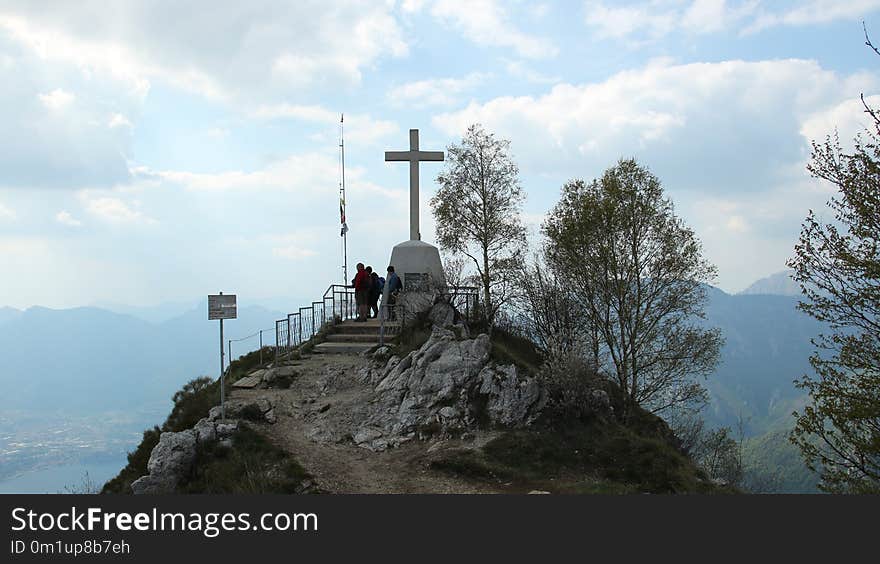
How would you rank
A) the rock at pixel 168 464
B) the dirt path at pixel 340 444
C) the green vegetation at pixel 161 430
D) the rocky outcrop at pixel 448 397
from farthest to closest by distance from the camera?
the rocky outcrop at pixel 448 397
the green vegetation at pixel 161 430
the dirt path at pixel 340 444
the rock at pixel 168 464

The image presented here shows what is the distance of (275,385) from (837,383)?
12723mm

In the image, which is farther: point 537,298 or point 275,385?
point 537,298

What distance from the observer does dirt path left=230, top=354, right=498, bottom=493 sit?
35.1 ft

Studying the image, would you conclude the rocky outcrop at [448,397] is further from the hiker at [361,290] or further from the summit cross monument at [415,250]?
the hiker at [361,290]

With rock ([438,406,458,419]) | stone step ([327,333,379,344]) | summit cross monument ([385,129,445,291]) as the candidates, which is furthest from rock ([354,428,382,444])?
summit cross monument ([385,129,445,291])

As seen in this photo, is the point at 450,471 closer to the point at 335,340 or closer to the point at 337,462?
the point at 337,462

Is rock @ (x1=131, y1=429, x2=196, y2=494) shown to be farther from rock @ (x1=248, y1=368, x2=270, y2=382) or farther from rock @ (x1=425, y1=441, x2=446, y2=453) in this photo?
rock @ (x1=248, y1=368, x2=270, y2=382)

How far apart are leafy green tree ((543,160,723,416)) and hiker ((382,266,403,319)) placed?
7.01 metres

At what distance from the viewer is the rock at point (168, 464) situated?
10570 millimetres

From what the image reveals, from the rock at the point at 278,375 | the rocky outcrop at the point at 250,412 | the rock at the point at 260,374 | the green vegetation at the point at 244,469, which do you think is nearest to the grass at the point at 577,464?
the green vegetation at the point at 244,469

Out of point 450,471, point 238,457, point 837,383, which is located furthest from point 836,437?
point 238,457

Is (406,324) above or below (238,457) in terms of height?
above

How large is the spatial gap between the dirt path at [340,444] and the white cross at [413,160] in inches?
394

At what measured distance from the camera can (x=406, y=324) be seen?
20188 mm
